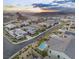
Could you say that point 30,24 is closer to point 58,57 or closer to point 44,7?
point 44,7

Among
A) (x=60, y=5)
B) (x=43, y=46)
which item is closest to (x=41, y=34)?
(x=43, y=46)

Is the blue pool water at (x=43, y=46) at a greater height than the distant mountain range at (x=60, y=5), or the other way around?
the distant mountain range at (x=60, y=5)

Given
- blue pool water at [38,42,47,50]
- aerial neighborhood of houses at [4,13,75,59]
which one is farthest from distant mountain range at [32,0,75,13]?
blue pool water at [38,42,47,50]

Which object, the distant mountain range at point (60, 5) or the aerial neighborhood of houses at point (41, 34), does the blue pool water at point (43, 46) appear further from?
the distant mountain range at point (60, 5)

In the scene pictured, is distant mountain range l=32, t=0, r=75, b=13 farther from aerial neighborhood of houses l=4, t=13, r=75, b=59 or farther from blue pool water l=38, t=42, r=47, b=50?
blue pool water l=38, t=42, r=47, b=50

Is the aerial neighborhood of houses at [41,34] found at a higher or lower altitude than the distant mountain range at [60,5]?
A: lower

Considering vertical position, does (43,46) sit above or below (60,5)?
below

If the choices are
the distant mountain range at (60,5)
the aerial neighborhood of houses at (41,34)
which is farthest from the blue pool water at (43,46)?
the distant mountain range at (60,5)

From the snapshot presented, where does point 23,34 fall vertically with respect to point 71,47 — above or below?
above

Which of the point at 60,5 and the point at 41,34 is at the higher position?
the point at 60,5

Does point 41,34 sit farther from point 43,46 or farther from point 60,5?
point 60,5
